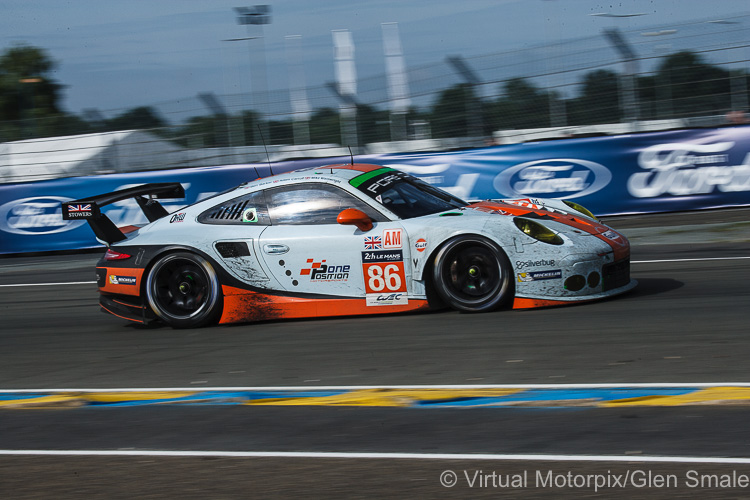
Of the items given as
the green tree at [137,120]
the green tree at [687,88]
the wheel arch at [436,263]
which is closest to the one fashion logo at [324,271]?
the wheel arch at [436,263]

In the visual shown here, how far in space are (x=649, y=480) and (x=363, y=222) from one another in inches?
154

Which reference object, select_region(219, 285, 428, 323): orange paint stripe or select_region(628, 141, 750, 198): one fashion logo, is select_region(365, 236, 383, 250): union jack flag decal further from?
select_region(628, 141, 750, 198): one fashion logo

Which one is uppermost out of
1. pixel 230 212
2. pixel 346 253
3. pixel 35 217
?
pixel 230 212

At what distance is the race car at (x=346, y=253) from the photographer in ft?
22.0

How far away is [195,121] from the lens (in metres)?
15.6

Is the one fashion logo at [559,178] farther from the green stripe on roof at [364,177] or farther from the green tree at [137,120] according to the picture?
the green tree at [137,120]

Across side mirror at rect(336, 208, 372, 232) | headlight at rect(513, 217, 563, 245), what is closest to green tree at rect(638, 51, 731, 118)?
headlight at rect(513, 217, 563, 245)

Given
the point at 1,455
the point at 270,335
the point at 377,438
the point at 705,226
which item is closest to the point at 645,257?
the point at 705,226

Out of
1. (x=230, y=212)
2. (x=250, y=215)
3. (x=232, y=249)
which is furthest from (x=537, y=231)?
(x=230, y=212)

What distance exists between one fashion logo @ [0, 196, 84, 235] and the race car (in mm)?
7438

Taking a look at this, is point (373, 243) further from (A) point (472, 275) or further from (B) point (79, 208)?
(B) point (79, 208)

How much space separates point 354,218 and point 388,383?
1945 mm

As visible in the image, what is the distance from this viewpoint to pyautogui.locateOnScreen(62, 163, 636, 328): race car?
6691 mm

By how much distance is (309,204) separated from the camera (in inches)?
287
